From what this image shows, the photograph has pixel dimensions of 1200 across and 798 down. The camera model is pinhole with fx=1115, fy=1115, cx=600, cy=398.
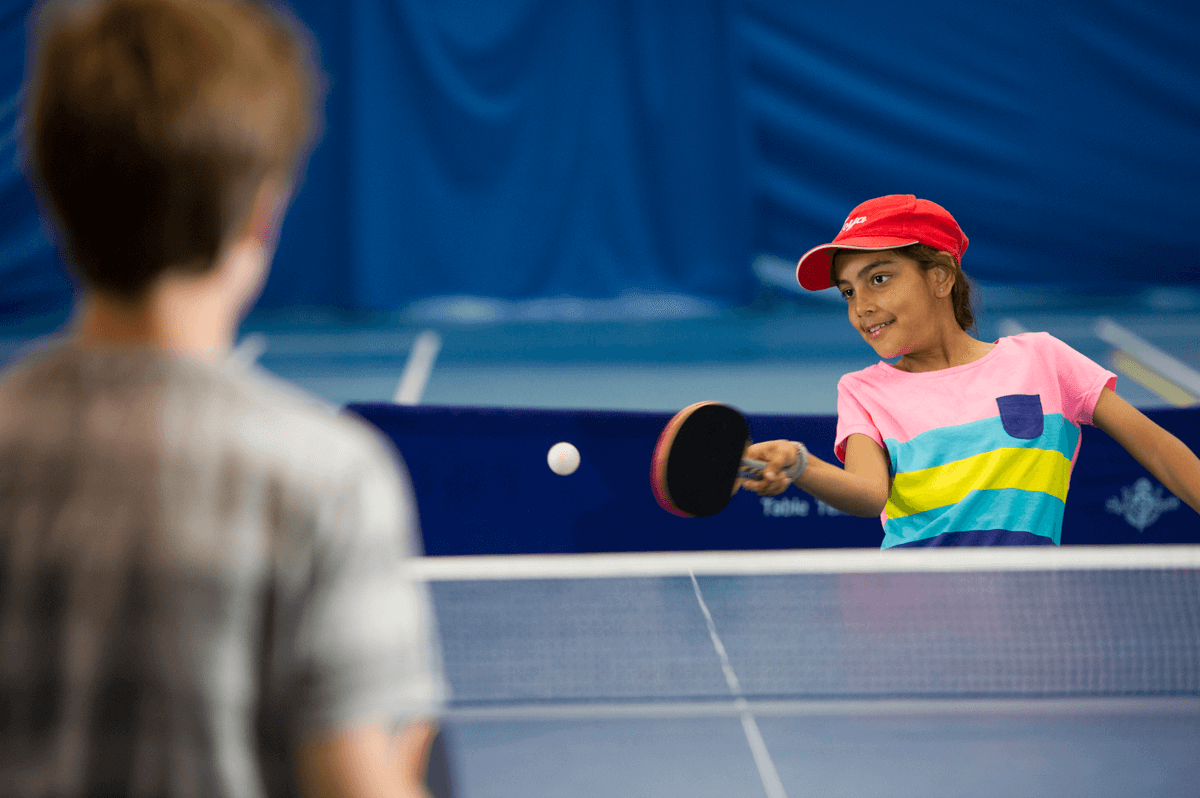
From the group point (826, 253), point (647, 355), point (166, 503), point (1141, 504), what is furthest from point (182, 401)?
point (647, 355)

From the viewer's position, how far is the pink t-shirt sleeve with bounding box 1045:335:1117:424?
2197mm

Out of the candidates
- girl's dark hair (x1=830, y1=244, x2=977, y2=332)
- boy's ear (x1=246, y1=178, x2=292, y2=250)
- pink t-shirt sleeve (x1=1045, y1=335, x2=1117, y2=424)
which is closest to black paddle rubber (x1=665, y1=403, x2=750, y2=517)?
girl's dark hair (x1=830, y1=244, x2=977, y2=332)

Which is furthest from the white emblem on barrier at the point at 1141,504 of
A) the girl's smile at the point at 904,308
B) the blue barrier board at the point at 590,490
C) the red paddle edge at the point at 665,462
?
the red paddle edge at the point at 665,462

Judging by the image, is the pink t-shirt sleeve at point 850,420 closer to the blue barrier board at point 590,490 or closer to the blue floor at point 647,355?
the blue barrier board at point 590,490

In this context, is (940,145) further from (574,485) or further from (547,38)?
(574,485)

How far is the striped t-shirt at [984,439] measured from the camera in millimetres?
2150

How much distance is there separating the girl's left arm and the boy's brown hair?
6.34ft

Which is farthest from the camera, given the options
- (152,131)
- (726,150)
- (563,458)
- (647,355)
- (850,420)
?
(726,150)

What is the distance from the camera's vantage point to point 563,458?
10.0 feet

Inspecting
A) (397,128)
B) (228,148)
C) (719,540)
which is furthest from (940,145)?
(228,148)

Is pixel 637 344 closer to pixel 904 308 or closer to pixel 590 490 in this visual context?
pixel 590 490

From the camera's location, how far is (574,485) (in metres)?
3.09

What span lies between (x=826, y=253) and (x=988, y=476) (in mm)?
559

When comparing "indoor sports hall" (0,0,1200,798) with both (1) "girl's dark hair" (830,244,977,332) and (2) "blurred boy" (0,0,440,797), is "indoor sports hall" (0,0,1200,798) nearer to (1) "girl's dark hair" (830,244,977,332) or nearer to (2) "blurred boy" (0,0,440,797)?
(1) "girl's dark hair" (830,244,977,332)
